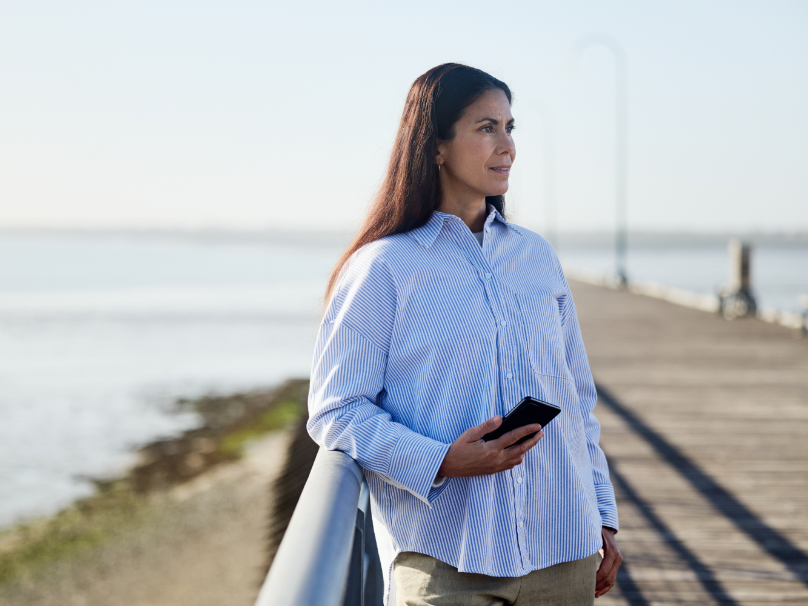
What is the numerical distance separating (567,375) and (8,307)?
213ft

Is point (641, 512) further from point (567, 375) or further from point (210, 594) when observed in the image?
point (210, 594)

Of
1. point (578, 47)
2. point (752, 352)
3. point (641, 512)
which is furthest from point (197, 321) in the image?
point (641, 512)

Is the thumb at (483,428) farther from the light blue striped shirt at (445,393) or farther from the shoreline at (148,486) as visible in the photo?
the shoreline at (148,486)

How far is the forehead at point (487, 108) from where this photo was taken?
1.82m

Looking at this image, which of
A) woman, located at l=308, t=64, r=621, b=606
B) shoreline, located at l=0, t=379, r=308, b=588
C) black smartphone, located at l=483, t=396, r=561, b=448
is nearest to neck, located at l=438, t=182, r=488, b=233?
woman, located at l=308, t=64, r=621, b=606

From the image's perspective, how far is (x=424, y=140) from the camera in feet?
5.95

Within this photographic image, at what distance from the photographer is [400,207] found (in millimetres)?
1819

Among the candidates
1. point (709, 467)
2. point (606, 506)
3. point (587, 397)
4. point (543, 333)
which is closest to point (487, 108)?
point (543, 333)

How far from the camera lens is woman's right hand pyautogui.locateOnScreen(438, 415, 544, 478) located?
1.53 metres

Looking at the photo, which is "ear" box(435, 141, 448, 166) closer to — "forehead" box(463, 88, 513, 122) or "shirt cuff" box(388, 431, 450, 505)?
"forehead" box(463, 88, 513, 122)

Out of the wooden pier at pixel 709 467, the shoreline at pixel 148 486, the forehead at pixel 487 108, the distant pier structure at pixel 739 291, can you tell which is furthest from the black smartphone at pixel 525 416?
the distant pier structure at pixel 739 291

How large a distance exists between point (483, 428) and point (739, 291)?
13346mm

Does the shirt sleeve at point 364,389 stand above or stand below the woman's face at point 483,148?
below

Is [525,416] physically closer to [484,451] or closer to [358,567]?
[484,451]
